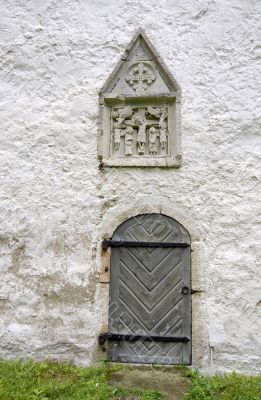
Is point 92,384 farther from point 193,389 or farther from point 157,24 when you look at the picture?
point 157,24

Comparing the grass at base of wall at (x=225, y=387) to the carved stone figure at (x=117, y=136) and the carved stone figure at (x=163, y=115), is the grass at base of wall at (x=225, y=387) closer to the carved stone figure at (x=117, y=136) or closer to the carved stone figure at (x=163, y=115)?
the carved stone figure at (x=117, y=136)

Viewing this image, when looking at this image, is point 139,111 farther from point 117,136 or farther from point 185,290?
point 185,290

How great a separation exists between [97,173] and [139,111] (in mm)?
933

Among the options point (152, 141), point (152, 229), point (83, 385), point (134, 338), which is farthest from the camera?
point (152, 141)

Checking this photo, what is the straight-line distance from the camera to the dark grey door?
442cm

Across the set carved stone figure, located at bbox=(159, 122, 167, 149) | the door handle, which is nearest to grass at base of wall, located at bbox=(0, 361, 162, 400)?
the door handle

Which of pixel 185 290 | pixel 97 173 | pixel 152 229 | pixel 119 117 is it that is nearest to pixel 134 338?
pixel 185 290

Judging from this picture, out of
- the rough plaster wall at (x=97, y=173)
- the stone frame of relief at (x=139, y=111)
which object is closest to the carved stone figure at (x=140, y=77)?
the stone frame of relief at (x=139, y=111)

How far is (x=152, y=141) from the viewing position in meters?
4.97

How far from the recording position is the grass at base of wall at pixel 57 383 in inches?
146

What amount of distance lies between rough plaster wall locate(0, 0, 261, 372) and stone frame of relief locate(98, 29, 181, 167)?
0.11 m

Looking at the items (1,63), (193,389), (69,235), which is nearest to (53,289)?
(69,235)

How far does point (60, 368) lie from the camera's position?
4285mm

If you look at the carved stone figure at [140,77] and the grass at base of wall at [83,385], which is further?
the carved stone figure at [140,77]
